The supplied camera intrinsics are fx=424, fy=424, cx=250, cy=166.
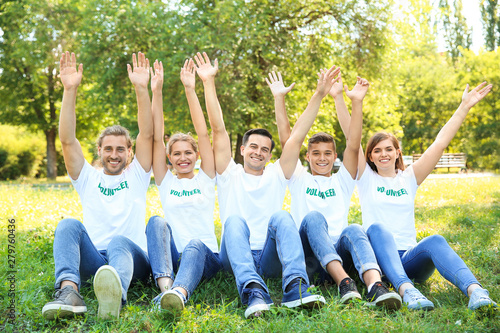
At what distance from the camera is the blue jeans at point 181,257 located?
127 inches

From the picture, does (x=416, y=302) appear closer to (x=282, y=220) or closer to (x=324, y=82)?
(x=282, y=220)

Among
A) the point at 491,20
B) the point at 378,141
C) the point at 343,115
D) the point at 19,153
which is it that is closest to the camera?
the point at 378,141

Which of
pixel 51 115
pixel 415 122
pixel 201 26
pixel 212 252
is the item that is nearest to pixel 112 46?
pixel 201 26

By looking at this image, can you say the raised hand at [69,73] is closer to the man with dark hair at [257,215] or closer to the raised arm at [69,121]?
the raised arm at [69,121]

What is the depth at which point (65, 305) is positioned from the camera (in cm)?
294

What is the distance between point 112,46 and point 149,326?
47.3 ft

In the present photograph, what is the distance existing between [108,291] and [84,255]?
0.59 metres

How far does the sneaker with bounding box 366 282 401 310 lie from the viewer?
3008 mm

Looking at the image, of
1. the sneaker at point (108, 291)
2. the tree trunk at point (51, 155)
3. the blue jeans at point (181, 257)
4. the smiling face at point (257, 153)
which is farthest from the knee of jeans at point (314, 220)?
the tree trunk at point (51, 155)

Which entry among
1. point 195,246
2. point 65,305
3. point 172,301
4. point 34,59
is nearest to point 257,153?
point 195,246

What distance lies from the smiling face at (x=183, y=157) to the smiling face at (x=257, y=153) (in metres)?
0.54

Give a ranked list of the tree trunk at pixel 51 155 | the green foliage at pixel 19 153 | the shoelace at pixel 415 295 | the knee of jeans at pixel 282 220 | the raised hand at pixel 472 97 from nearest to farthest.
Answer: the shoelace at pixel 415 295 → the knee of jeans at pixel 282 220 → the raised hand at pixel 472 97 → the tree trunk at pixel 51 155 → the green foliage at pixel 19 153

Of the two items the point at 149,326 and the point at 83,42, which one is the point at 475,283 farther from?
the point at 83,42

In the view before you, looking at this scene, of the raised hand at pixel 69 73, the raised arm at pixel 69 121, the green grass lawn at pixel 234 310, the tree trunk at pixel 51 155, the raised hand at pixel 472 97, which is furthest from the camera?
the tree trunk at pixel 51 155
